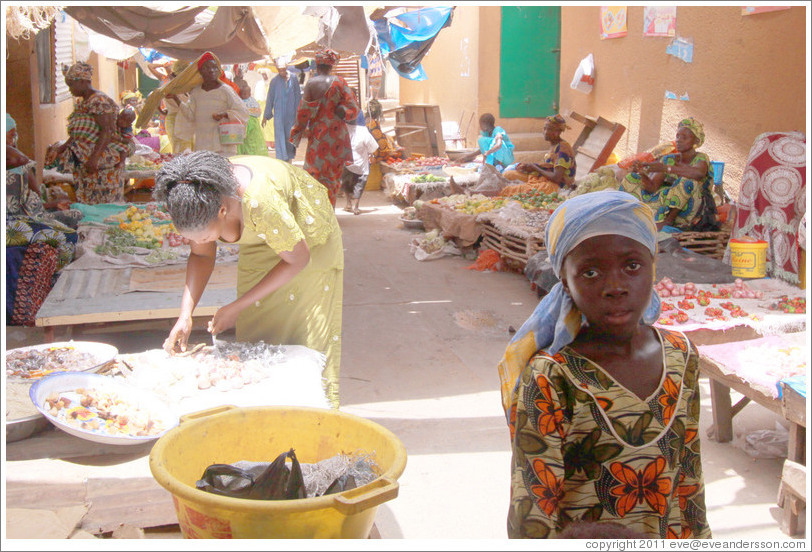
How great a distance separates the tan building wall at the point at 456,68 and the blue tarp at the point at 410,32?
6.12 feet

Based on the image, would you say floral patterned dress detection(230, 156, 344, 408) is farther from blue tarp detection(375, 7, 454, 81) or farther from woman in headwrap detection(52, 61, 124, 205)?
blue tarp detection(375, 7, 454, 81)

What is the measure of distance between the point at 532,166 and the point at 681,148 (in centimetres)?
270

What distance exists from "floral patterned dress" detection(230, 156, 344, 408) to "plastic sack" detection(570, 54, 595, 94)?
871 centimetres

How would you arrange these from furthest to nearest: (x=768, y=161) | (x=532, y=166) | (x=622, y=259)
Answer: (x=532, y=166), (x=768, y=161), (x=622, y=259)

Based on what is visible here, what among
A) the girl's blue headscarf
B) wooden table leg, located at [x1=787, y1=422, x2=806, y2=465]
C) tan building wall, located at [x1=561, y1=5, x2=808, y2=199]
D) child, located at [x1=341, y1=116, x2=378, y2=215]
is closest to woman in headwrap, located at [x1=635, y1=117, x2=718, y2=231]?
tan building wall, located at [x1=561, y1=5, x2=808, y2=199]

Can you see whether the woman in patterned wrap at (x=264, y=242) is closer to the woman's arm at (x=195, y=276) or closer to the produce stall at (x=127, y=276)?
the woman's arm at (x=195, y=276)

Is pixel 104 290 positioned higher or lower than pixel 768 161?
lower

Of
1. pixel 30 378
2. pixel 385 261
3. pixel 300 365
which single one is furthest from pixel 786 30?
pixel 30 378

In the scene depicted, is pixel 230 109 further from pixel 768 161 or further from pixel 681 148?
pixel 768 161

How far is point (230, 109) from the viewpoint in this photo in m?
8.00

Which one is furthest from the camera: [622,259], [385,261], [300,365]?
[385,261]

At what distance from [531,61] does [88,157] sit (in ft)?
26.4

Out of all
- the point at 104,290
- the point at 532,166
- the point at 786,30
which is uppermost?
the point at 786,30

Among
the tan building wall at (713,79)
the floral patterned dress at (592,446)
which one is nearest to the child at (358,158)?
the tan building wall at (713,79)
